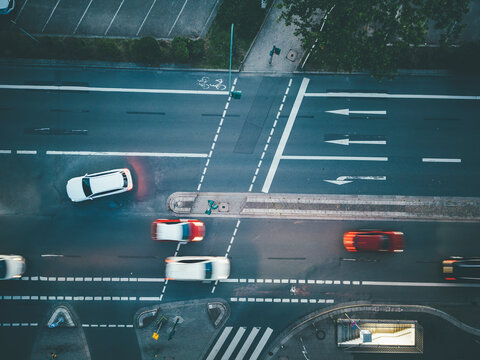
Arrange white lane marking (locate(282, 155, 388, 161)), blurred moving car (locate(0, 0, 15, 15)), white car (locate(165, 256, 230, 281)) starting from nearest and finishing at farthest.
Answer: white car (locate(165, 256, 230, 281)) < blurred moving car (locate(0, 0, 15, 15)) < white lane marking (locate(282, 155, 388, 161))

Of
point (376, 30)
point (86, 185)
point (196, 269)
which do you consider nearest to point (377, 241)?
point (196, 269)

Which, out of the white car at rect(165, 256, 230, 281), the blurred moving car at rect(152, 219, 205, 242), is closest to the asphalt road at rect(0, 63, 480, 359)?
the blurred moving car at rect(152, 219, 205, 242)

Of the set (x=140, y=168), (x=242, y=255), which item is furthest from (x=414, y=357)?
(x=140, y=168)

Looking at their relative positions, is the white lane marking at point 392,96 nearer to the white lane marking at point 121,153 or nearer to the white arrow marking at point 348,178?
the white arrow marking at point 348,178

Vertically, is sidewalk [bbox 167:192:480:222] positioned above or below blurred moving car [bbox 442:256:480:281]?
above

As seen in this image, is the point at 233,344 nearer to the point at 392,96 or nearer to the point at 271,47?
the point at 392,96

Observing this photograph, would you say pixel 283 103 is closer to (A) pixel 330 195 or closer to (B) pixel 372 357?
(A) pixel 330 195

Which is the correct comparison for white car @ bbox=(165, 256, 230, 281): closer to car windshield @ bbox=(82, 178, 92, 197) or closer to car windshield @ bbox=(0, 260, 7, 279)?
car windshield @ bbox=(82, 178, 92, 197)
